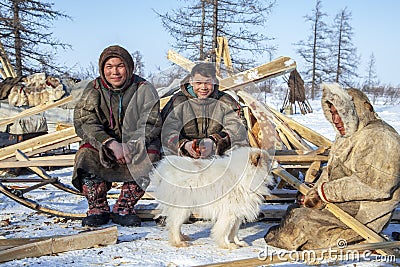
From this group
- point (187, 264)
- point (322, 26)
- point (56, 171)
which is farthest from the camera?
point (322, 26)

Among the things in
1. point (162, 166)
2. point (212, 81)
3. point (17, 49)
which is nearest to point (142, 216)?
point (162, 166)

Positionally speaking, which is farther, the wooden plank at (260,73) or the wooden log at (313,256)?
the wooden plank at (260,73)

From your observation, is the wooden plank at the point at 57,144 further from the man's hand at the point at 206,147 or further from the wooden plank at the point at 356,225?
the wooden plank at the point at 356,225

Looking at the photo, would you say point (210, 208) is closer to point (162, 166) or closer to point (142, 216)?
point (162, 166)

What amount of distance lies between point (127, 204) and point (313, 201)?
1.90 metres

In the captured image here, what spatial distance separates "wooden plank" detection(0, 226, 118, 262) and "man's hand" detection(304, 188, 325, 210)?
1704 millimetres

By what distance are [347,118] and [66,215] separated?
3.11 m

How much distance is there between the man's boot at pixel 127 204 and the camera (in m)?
4.13

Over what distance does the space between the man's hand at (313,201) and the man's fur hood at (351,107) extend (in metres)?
0.58

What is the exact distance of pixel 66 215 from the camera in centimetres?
443

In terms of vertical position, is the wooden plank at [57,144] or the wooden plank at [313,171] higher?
the wooden plank at [57,144]

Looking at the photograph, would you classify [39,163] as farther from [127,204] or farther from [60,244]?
[60,244]

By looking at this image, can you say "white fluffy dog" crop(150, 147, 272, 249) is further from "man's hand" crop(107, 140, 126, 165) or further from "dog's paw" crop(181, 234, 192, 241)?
"man's hand" crop(107, 140, 126, 165)

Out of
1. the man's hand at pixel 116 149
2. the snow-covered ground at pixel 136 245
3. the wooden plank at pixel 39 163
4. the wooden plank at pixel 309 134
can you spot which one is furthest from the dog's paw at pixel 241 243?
the wooden plank at pixel 309 134
